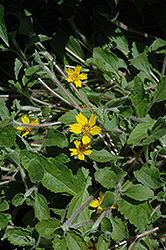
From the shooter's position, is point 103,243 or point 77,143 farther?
point 77,143

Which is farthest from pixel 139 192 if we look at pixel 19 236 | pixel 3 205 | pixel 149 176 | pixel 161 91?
pixel 3 205

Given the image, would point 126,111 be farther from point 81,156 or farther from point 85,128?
point 81,156

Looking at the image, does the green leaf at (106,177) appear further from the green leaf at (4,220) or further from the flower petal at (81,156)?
the green leaf at (4,220)

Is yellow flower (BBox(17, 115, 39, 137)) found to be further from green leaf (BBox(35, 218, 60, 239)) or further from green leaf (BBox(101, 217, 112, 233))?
green leaf (BBox(101, 217, 112, 233))

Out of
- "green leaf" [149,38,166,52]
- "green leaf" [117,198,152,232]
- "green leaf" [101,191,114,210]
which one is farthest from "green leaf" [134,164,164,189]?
"green leaf" [149,38,166,52]

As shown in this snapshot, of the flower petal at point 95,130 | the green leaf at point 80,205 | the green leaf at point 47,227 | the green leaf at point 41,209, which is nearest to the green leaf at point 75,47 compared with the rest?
the flower petal at point 95,130

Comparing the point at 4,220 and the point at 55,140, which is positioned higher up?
the point at 55,140
